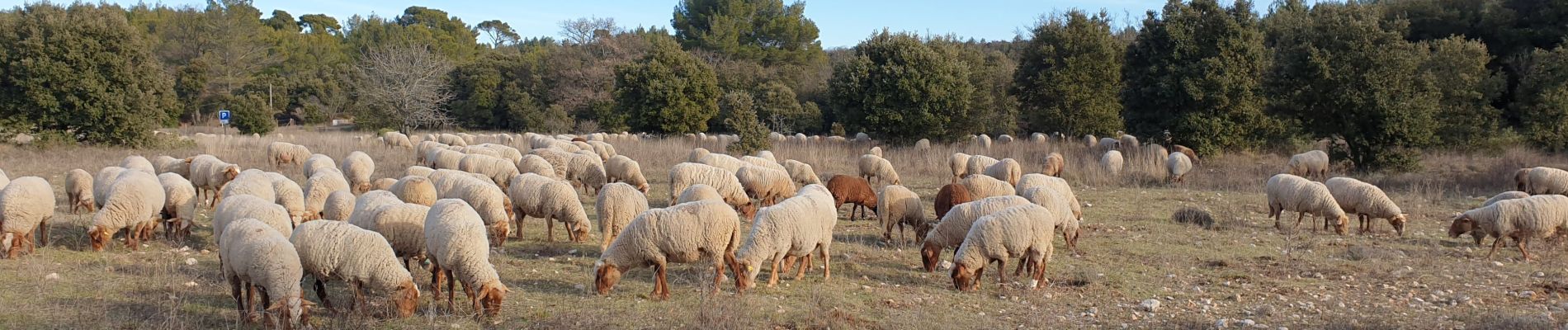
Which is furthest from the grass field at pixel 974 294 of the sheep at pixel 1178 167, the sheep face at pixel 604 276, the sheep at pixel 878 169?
the sheep at pixel 1178 167

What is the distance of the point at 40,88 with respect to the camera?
25.7 metres

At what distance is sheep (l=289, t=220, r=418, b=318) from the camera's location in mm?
7227

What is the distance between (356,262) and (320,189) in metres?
5.36

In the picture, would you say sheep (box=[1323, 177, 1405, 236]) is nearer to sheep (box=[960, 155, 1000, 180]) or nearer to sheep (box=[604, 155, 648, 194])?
sheep (box=[960, 155, 1000, 180])

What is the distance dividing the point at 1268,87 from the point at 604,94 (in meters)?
34.7

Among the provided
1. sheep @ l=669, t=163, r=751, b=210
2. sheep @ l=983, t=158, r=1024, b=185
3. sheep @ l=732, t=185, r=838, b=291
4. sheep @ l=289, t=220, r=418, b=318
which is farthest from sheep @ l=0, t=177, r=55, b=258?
sheep @ l=983, t=158, r=1024, b=185

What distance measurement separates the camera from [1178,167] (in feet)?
67.5

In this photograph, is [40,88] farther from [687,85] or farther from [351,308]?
[351,308]

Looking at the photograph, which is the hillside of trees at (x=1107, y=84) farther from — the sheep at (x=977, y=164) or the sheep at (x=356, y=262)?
the sheep at (x=356, y=262)

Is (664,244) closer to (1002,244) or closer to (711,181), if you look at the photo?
(1002,244)

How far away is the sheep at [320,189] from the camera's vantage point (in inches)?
464

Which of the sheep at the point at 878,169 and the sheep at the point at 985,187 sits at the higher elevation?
the sheep at the point at 985,187

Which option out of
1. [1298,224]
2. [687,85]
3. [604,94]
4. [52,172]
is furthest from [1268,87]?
[604,94]

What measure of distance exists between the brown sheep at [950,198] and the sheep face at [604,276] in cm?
505
